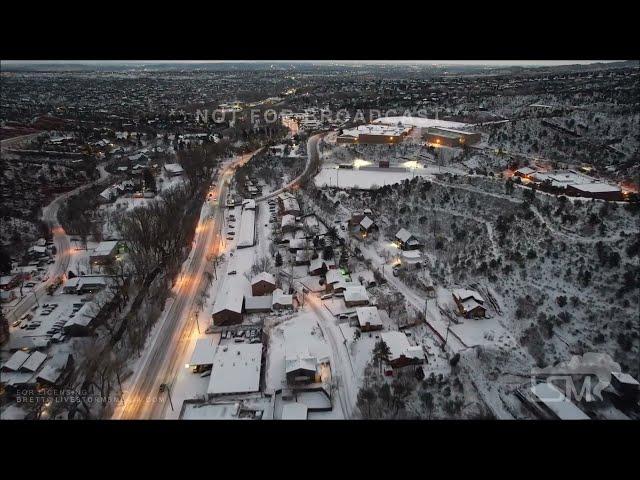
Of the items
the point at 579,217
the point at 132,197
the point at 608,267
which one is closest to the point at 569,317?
the point at 608,267

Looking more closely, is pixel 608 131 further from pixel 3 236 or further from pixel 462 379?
pixel 3 236

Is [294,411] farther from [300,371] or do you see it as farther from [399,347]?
[399,347]

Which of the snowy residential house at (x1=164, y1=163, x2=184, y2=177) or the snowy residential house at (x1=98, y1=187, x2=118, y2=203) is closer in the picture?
the snowy residential house at (x1=98, y1=187, x2=118, y2=203)

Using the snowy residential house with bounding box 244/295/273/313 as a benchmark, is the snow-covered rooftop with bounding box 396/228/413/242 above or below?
above

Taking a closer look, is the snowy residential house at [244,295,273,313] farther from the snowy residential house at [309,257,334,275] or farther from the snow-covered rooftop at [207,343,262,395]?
the snowy residential house at [309,257,334,275]

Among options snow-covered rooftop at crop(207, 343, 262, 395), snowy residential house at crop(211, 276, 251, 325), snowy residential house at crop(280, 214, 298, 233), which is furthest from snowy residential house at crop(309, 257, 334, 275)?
snow-covered rooftop at crop(207, 343, 262, 395)

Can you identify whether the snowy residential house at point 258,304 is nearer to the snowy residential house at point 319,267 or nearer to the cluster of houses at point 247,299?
the cluster of houses at point 247,299
